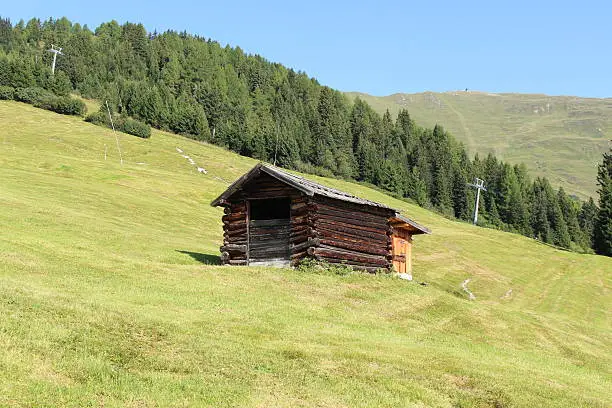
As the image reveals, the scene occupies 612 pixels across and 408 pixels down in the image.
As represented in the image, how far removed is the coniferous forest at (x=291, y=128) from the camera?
5384 inches

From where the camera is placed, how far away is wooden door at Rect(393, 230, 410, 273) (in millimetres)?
40781

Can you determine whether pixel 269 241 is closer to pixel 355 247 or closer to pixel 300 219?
pixel 300 219

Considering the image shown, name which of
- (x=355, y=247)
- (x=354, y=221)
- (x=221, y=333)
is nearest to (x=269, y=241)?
(x=355, y=247)

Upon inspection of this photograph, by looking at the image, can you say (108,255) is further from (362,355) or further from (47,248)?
(362,355)

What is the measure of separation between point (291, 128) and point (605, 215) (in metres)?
87.0

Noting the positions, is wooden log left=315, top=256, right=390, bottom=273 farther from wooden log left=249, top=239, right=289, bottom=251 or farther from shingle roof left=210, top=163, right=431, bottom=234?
shingle roof left=210, top=163, right=431, bottom=234

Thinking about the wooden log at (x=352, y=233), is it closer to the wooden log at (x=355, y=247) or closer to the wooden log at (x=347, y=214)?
the wooden log at (x=355, y=247)

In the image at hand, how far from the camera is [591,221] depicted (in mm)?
155375

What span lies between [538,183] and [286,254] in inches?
6032

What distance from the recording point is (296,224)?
106 feet

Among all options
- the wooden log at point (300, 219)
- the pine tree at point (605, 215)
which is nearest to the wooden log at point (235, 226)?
the wooden log at point (300, 219)

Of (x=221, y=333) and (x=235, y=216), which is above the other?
(x=235, y=216)

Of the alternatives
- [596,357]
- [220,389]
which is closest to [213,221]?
[596,357]

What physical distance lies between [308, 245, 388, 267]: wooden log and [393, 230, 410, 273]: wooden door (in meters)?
6.14
